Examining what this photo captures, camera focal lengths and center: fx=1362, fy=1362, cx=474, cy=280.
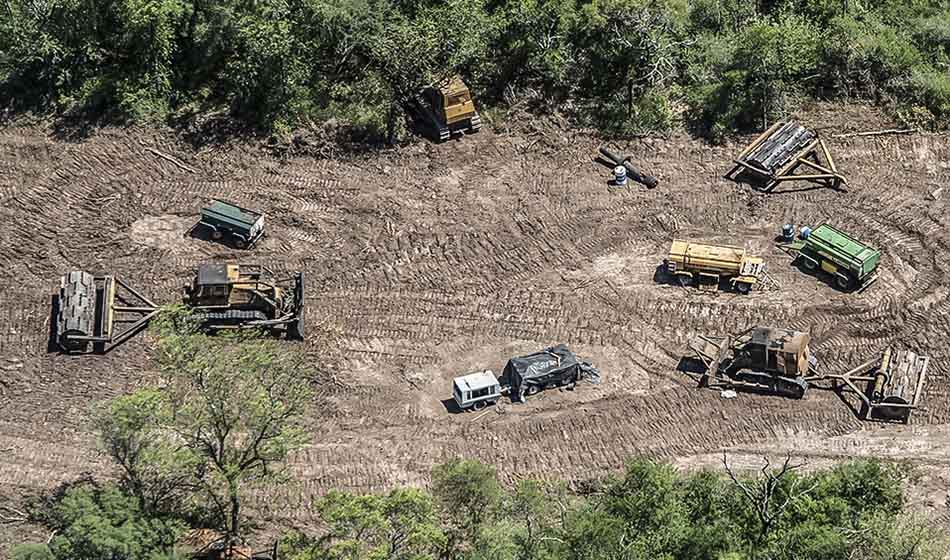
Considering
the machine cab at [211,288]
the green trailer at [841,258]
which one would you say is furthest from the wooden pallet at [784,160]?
the machine cab at [211,288]

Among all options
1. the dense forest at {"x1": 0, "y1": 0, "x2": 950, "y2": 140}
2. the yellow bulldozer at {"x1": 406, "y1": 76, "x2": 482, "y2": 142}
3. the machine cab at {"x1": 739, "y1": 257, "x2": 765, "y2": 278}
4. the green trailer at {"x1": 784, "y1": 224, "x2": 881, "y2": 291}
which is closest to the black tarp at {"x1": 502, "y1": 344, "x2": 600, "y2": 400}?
the machine cab at {"x1": 739, "y1": 257, "x2": 765, "y2": 278}

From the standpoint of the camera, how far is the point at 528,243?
2248 inches

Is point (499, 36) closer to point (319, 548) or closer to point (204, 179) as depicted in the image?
point (204, 179)

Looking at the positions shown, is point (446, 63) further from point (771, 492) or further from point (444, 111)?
point (771, 492)

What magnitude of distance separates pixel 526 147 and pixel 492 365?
13387mm

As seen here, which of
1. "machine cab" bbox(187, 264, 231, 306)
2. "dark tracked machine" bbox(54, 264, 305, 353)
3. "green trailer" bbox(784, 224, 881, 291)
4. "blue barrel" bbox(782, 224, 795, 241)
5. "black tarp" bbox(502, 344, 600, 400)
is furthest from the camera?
"blue barrel" bbox(782, 224, 795, 241)

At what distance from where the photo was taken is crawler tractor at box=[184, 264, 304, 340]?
5266 cm

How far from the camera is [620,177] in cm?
5969

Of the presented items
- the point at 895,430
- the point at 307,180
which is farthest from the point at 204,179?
the point at 895,430

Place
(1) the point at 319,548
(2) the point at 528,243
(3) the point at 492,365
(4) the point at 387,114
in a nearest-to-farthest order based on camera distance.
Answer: (1) the point at 319,548 < (3) the point at 492,365 < (2) the point at 528,243 < (4) the point at 387,114

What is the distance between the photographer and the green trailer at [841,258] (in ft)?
177

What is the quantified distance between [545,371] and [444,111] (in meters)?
15.7

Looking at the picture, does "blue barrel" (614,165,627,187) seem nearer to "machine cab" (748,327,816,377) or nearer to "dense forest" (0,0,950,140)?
"dense forest" (0,0,950,140)

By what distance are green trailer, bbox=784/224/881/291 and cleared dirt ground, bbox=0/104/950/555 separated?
976 mm
